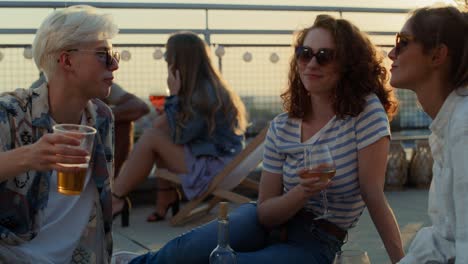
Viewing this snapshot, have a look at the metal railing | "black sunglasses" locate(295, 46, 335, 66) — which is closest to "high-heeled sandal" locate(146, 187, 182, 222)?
the metal railing

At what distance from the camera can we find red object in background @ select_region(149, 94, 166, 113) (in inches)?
316

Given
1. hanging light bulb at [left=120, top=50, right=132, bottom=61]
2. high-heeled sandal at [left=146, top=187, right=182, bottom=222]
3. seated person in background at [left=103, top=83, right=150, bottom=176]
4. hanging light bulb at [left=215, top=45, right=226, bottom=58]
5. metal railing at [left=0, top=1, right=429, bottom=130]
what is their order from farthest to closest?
hanging light bulb at [left=215, top=45, right=226, bottom=58], hanging light bulb at [left=120, top=50, right=132, bottom=61], metal railing at [left=0, top=1, right=429, bottom=130], seated person in background at [left=103, top=83, right=150, bottom=176], high-heeled sandal at [left=146, top=187, right=182, bottom=222]

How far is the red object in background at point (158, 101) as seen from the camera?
8023 millimetres

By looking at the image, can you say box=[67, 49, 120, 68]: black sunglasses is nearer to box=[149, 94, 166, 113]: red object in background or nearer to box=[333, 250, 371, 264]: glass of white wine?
box=[333, 250, 371, 264]: glass of white wine

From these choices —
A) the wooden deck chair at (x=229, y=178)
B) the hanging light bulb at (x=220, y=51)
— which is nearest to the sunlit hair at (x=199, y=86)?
the wooden deck chair at (x=229, y=178)

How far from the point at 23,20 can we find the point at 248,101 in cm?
256

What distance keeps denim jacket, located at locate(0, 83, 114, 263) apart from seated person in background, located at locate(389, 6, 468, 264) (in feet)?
4.54

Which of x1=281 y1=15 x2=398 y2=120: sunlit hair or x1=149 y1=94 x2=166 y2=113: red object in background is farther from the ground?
x1=281 y1=15 x2=398 y2=120: sunlit hair

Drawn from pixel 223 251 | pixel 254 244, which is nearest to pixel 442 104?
pixel 223 251

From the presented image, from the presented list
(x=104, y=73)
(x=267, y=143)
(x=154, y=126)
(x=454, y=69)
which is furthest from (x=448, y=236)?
(x=154, y=126)

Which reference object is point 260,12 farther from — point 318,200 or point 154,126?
point 318,200

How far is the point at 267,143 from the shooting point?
167 inches

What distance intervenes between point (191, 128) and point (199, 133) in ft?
0.28

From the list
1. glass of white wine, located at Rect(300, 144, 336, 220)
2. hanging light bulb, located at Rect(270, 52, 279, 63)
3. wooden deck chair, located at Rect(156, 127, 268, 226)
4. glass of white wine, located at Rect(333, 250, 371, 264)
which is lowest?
wooden deck chair, located at Rect(156, 127, 268, 226)
